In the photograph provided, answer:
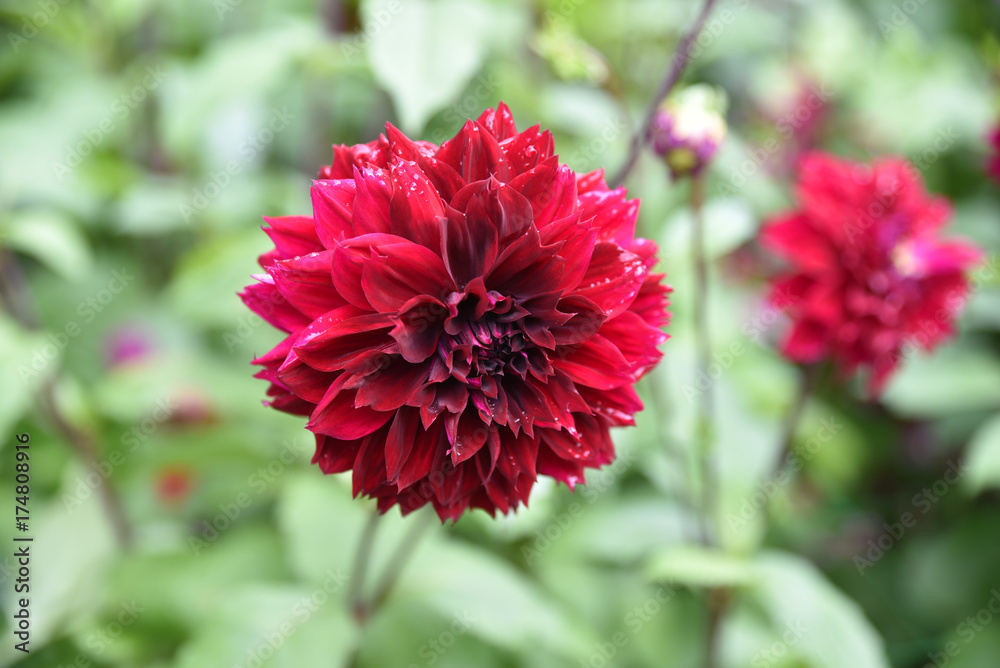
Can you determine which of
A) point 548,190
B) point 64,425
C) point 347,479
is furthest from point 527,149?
point 64,425

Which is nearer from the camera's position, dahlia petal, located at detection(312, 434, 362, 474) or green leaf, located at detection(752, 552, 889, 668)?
dahlia petal, located at detection(312, 434, 362, 474)

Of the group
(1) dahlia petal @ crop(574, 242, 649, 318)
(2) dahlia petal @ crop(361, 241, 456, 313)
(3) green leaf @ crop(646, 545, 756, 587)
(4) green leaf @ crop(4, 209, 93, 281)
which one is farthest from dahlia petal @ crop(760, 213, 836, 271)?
(4) green leaf @ crop(4, 209, 93, 281)

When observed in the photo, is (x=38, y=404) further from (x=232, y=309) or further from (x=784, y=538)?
(x=784, y=538)

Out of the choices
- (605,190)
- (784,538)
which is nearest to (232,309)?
(605,190)

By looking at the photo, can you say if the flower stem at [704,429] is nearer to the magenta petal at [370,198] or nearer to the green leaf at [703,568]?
the green leaf at [703,568]

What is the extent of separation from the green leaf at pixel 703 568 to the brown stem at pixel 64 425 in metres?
0.93

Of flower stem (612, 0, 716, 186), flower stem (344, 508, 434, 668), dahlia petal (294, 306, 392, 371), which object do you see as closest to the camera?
dahlia petal (294, 306, 392, 371)

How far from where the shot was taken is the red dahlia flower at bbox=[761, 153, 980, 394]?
1.09 meters

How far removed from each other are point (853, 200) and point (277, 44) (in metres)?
0.94

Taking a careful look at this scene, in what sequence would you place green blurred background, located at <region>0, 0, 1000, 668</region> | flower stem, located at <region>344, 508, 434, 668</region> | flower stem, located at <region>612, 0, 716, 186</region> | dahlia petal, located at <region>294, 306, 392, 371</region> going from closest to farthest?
1. dahlia petal, located at <region>294, 306, 392, 371</region>
2. flower stem, located at <region>612, 0, 716, 186</region>
3. flower stem, located at <region>344, 508, 434, 668</region>
4. green blurred background, located at <region>0, 0, 1000, 668</region>

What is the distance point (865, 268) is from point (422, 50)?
736 mm

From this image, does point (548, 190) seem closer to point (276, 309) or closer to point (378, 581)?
point (276, 309)

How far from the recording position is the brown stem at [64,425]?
1166 mm

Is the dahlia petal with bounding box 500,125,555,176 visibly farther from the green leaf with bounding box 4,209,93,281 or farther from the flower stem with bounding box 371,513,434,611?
the green leaf with bounding box 4,209,93,281
